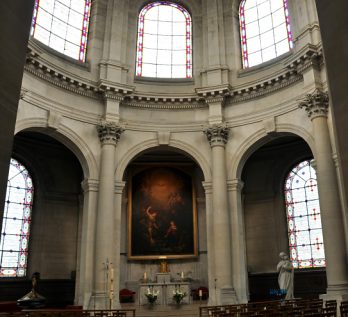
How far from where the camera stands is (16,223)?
20656 millimetres

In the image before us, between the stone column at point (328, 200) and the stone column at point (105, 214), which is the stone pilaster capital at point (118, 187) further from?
the stone column at point (328, 200)

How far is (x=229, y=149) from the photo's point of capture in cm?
1964

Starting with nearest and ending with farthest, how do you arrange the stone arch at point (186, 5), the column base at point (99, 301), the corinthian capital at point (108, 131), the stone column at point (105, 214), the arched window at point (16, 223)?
the column base at point (99, 301) < the stone column at point (105, 214) < the corinthian capital at point (108, 131) < the arched window at point (16, 223) < the stone arch at point (186, 5)

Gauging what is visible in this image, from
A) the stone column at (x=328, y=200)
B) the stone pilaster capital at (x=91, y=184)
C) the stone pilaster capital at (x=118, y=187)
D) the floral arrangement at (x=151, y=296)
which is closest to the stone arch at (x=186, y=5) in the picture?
the stone column at (x=328, y=200)

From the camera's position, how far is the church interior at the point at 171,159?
1748cm

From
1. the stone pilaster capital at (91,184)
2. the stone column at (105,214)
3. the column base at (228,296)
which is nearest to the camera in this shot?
the stone column at (105,214)

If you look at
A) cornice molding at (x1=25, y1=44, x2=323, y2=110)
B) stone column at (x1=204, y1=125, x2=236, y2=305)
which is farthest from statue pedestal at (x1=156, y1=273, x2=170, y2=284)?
cornice molding at (x1=25, y1=44, x2=323, y2=110)

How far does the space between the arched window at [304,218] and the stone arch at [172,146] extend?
546 cm

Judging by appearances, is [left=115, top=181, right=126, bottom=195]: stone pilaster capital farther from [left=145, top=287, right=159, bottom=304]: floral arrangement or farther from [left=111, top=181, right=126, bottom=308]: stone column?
[left=145, top=287, right=159, bottom=304]: floral arrangement

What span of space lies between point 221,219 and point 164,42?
10.1 m

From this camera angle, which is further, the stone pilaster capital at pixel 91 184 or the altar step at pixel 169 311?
the stone pilaster capital at pixel 91 184

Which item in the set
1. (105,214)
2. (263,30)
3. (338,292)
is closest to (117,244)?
(105,214)

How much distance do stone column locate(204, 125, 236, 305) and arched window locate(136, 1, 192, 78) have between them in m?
4.27

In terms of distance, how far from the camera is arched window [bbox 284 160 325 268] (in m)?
20.5
